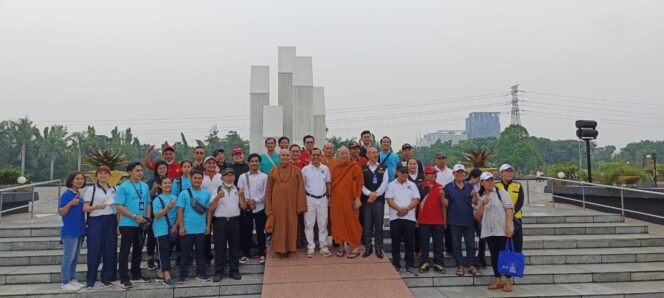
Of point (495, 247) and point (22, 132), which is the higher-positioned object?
point (22, 132)

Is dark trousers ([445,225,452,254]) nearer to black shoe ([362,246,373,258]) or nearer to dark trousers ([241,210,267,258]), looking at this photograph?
black shoe ([362,246,373,258])

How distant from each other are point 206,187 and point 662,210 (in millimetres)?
8601

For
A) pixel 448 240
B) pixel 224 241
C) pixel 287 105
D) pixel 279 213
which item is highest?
pixel 287 105

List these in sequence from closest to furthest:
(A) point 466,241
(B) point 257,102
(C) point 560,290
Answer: (C) point 560,290
(A) point 466,241
(B) point 257,102

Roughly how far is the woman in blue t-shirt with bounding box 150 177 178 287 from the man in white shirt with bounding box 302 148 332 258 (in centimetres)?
168

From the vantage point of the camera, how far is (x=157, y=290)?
14.8ft

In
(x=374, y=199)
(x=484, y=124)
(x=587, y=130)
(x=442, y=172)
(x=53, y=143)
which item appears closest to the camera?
(x=374, y=199)

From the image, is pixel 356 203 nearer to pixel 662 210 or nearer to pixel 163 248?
pixel 163 248

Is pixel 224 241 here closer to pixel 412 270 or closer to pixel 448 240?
pixel 412 270

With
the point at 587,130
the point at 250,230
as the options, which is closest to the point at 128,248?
the point at 250,230

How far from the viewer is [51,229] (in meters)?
6.07

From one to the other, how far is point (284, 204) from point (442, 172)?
2383mm

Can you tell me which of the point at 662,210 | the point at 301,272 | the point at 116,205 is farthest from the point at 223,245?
the point at 662,210

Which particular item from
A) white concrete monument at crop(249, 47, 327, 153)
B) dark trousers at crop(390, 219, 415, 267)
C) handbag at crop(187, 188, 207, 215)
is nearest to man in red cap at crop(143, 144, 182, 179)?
handbag at crop(187, 188, 207, 215)
